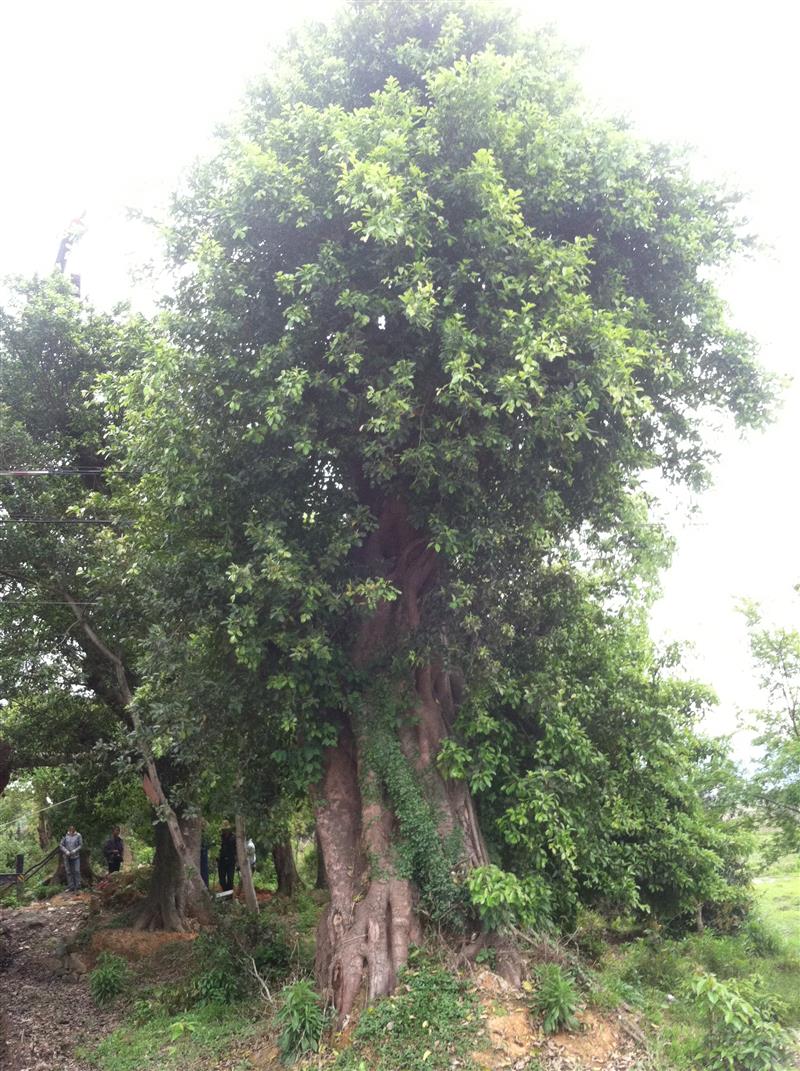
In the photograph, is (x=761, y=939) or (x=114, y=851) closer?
(x=761, y=939)

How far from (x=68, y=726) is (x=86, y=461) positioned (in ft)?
17.5

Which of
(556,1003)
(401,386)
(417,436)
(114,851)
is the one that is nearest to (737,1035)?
(556,1003)

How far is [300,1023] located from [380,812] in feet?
7.06

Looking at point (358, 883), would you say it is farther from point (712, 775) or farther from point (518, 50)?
point (518, 50)

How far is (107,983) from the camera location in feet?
35.3

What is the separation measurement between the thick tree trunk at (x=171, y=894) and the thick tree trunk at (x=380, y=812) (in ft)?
20.8

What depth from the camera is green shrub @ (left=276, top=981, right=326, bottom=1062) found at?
746 cm

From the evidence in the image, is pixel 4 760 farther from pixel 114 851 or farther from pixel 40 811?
pixel 114 851

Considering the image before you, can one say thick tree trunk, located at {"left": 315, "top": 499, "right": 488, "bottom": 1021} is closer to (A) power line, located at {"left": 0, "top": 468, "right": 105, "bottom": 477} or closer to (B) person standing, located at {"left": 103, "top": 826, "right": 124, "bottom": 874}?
(A) power line, located at {"left": 0, "top": 468, "right": 105, "bottom": 477}

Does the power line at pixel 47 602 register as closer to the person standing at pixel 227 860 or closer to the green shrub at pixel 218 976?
the green shrub at pixel 218 976

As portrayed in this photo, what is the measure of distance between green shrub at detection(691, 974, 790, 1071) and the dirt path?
645 cm

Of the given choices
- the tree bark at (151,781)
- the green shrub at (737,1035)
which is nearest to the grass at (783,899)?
the green shrub at (737,1035)

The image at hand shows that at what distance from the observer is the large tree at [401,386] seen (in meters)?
7.71

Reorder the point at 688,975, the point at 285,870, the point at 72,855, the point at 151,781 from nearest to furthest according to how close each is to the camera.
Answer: the point at 688,975 < the point at 151,781 < the point at 285,870 < the point at 72,855
